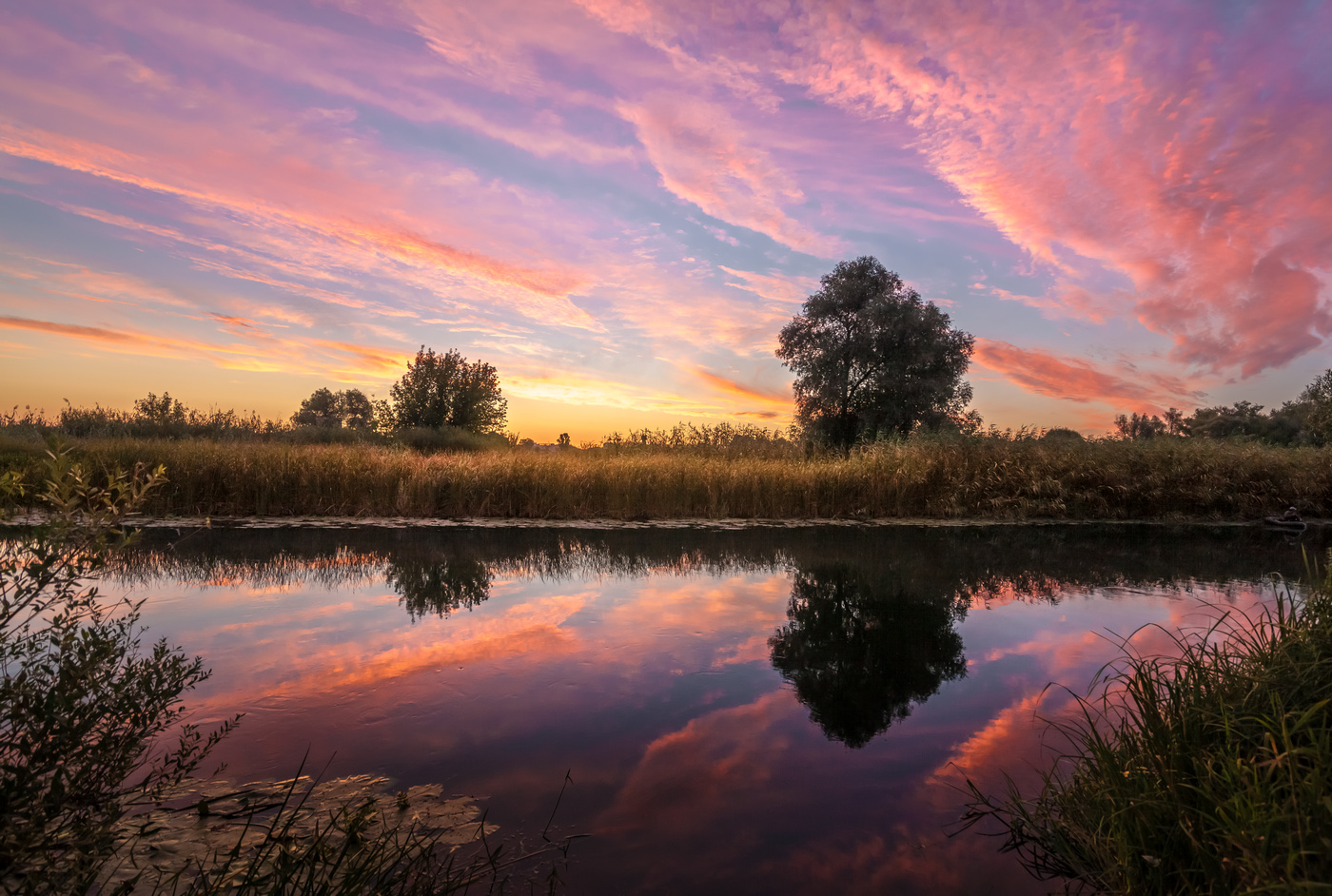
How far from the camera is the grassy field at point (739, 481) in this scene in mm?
14562

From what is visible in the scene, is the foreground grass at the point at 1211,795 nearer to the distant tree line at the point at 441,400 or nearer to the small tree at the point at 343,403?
the distant tree line at the point at 441,400

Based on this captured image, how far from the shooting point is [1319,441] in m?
38.4

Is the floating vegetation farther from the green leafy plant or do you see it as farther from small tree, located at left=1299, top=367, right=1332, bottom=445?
small tree, located at left=1299, top=367, right=1332, bottom=445

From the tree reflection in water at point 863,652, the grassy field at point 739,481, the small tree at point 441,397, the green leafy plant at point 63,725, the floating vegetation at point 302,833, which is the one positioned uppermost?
the small tree at point 441,397

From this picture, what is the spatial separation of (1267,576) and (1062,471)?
8.76m

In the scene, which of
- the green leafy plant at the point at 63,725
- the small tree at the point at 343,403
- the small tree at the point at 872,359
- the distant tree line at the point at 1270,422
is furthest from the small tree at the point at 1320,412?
the small tree at the point at 343,403

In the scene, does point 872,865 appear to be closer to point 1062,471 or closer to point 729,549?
point 729,549

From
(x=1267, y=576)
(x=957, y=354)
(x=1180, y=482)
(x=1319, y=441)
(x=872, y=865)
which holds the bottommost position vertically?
(x=872, y=865)

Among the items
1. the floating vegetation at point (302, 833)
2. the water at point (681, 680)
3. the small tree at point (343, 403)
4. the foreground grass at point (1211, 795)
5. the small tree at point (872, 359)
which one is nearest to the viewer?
the foreground grass at point (1211, 795)

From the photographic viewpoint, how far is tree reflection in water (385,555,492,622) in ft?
24.9

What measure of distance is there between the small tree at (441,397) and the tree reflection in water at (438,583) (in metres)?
34.8

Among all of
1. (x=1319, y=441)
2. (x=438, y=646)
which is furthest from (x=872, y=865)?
(x=1319, y=441)

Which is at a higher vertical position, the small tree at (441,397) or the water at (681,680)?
the small tree at (441,397)

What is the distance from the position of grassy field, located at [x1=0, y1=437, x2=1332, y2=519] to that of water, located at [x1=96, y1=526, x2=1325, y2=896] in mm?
3485
